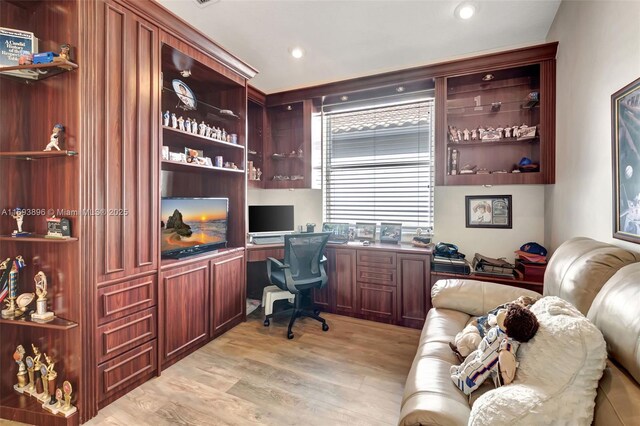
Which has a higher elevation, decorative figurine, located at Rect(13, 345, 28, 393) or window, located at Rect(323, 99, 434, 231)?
window, located at Rect(323, 99, 434, 231)

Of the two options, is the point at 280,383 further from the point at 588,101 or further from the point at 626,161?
the point at 588,101

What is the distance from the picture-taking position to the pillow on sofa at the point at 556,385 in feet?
2.78

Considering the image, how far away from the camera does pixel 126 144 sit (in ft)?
6.27

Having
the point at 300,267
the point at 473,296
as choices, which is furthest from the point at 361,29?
the point at 473,296

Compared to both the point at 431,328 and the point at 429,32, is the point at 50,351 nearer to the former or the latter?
the point at 431,328

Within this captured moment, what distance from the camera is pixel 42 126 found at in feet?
5.67

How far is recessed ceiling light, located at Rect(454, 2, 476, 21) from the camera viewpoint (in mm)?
2206

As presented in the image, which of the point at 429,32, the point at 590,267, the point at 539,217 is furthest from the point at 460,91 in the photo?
the point at 590,267

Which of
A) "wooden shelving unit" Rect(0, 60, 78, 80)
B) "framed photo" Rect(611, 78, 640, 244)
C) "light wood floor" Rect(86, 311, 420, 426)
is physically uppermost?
"wooden shelving unit" Rect(0, 60, 78, 80)

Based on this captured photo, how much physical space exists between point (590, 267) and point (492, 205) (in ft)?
6.29

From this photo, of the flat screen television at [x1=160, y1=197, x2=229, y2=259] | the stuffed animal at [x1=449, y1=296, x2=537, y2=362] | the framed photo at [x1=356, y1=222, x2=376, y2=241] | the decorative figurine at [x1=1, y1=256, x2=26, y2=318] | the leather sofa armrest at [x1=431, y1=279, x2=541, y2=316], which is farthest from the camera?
the framed photo at [x1=356, y1=222, x2=376, y2=241]

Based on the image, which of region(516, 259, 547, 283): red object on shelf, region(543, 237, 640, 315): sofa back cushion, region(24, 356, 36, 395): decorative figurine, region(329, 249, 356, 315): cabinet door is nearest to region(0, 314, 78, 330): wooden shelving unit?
region(24, 356, 36, 395): decorative figurine

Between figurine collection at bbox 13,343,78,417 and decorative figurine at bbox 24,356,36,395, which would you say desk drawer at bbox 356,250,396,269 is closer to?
figurine collection at bbox 13,343,78,417

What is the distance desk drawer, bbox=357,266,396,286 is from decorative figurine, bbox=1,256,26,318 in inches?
108
